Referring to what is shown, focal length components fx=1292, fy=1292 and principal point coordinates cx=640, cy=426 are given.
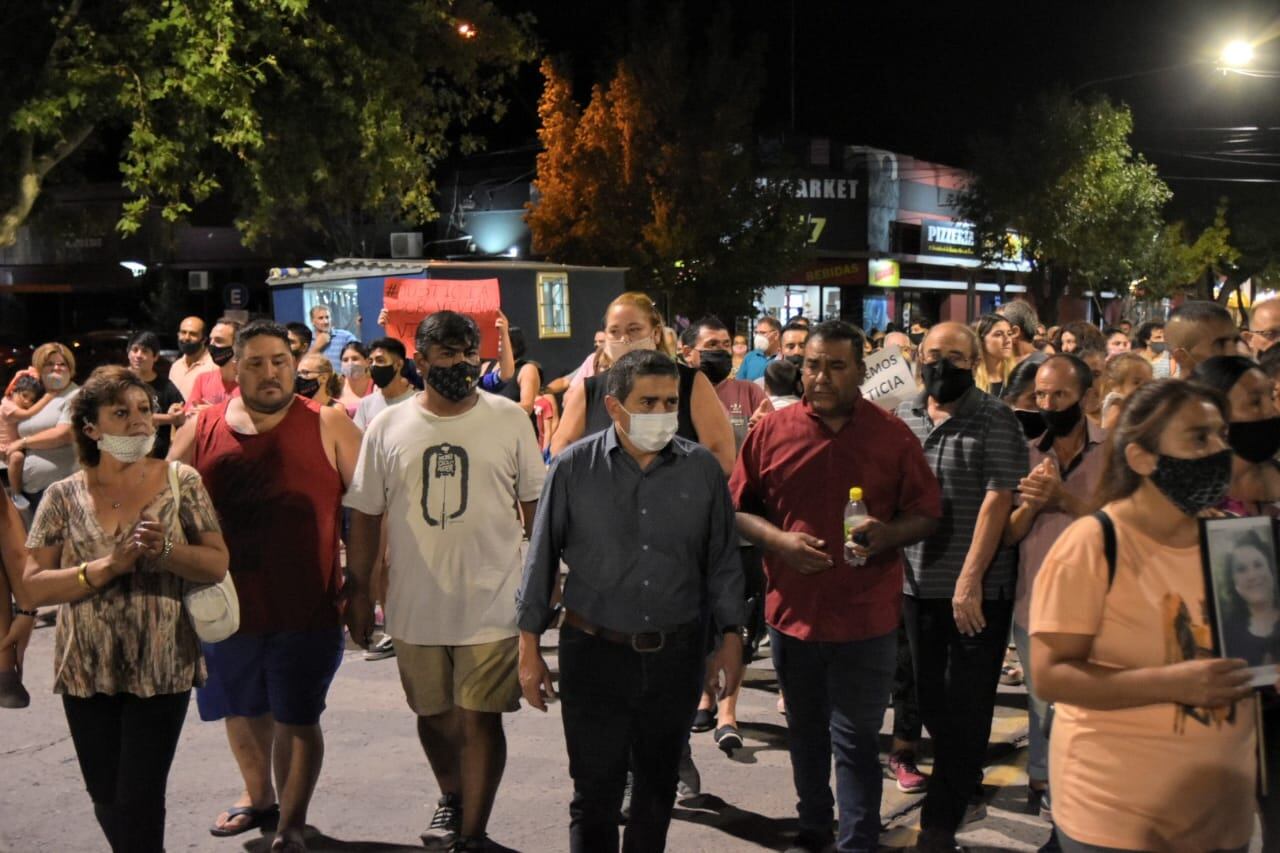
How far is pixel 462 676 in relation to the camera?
5148mm

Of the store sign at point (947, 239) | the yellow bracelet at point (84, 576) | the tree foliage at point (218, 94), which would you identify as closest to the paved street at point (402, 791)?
the yellow bracelet at point (84, 576)

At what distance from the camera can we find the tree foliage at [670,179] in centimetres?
2927

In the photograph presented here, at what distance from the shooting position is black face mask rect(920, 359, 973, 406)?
212 inches

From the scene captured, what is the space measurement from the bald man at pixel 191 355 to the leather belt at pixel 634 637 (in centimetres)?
631

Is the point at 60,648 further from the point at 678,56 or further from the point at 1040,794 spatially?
the point at 678,56

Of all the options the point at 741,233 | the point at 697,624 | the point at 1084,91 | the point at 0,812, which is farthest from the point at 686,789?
the point at 1084,91

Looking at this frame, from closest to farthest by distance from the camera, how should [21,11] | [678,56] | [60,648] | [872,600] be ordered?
[60,648]
[872,600]
[21,11]
[678,56]

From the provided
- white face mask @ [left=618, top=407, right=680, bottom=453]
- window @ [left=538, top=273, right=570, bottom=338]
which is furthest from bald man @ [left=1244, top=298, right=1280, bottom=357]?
window @ [left=538, top=273, right=570, bottom=338]

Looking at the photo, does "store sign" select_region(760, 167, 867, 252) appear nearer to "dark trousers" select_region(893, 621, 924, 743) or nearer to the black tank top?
"dark trousers" select_region(893, 621, 924, 743)

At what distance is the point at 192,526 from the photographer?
14.9 feet

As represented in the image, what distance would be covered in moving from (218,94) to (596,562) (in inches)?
501

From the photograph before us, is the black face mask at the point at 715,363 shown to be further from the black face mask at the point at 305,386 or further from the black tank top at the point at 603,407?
the black face mask at the point at 305,386

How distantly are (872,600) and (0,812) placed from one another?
401 cm

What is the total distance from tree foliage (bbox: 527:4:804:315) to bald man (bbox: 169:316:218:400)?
19.5 metres
